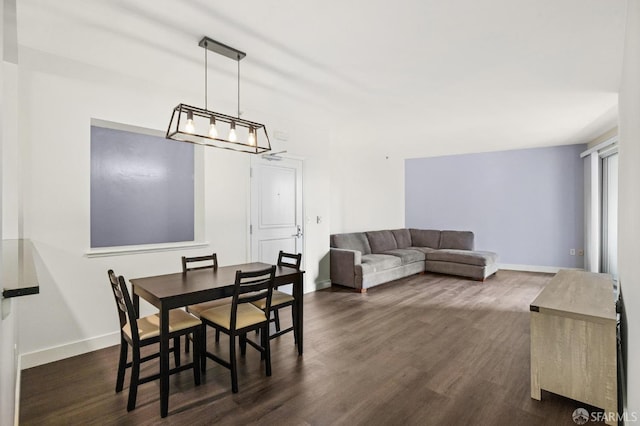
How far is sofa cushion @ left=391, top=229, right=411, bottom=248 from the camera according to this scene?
729 cm

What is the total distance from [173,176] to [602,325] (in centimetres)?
533

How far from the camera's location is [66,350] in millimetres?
2936

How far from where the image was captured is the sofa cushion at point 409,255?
6137 millimetres

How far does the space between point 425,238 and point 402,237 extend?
572mm

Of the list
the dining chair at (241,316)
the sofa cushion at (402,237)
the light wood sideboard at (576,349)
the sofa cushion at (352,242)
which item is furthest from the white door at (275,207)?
the light wood sideboard at (576,349)

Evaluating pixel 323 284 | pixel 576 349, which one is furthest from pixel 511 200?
pixel 576 349

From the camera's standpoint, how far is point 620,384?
7.65ft

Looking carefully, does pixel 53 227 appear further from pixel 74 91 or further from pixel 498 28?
pixel 498 28

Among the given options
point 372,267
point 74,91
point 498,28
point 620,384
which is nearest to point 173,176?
point 74,91

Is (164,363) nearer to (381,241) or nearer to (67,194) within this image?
(67,194)

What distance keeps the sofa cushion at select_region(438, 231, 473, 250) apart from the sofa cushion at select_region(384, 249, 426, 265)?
85cm

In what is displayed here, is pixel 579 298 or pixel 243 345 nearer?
pixel 579 298

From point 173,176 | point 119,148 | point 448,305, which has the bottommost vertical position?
point 448,305

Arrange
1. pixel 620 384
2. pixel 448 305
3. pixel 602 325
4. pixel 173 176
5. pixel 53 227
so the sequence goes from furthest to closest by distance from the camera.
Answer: pixel 173 176 → pixel 448 305 → pixel 53 227 → pixel 620 384 → pixel 602 325
